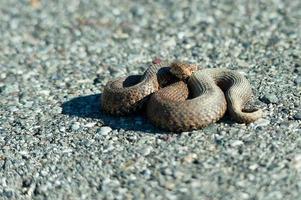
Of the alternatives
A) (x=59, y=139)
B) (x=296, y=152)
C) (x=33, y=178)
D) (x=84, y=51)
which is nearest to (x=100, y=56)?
(x=84, y=51)

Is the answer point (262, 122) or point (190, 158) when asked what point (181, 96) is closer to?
point (262, 122)

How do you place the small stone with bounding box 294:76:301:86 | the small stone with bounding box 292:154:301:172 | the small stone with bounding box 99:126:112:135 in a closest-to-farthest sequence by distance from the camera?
the small stone with bounding box 292:154:301:172
the small stone with bounding box 99:126:112:135
the small stone with bounding box 294:76:301:86

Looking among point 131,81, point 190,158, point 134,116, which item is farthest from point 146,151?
point 131,81

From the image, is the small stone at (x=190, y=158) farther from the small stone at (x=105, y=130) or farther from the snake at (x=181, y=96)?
the small stone at (x=105, y=130)

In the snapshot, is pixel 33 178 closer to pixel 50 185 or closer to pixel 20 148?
pixel 50 185

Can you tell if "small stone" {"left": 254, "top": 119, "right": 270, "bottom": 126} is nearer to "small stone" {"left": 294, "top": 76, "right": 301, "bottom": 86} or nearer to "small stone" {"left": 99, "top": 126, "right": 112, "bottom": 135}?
"small stone" {"left": 294, "top": 76, "right": 301, "bottom": 86}

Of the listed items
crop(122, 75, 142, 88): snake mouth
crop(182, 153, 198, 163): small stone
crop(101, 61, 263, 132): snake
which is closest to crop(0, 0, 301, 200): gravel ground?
crop(182, 153, 198, 163): small stone
